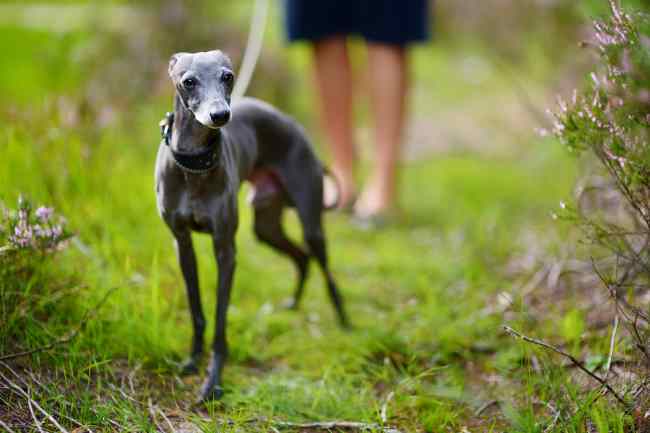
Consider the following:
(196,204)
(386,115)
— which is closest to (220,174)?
(196,204)

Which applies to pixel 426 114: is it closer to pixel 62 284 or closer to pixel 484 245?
pixel 484 245

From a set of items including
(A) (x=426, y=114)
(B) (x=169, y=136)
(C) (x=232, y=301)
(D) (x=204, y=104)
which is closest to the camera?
(D) (x=204, y=104)

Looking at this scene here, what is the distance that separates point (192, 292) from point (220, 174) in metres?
0.45

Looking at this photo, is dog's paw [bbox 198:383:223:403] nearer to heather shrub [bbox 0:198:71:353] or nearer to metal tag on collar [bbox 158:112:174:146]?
heather shrub [bbox 0:198:71:353]

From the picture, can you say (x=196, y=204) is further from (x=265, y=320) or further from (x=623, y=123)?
(x=623, y=123)

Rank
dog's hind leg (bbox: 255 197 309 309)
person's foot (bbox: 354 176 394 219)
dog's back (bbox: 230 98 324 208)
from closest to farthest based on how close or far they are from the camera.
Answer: dog's back (bbox: 230 98 324 208), dog's hind leg (bbox: 255 197 309 309), person's foot (bbox: 354 176 394 219)

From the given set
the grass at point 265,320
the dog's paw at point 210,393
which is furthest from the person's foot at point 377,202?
the dog's paw at point 210,393

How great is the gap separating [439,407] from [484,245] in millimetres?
1679

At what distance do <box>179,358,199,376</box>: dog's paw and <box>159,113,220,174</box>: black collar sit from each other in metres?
0.73

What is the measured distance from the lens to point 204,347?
2592 mm

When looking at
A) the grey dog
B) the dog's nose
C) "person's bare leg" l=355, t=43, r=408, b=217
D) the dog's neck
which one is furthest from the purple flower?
"person's bare leg" l=355, t=43, r=408, b=217

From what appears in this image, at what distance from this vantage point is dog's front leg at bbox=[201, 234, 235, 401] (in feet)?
7.40

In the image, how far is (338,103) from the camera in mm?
4426

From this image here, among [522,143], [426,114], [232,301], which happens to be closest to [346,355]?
[232,301]
